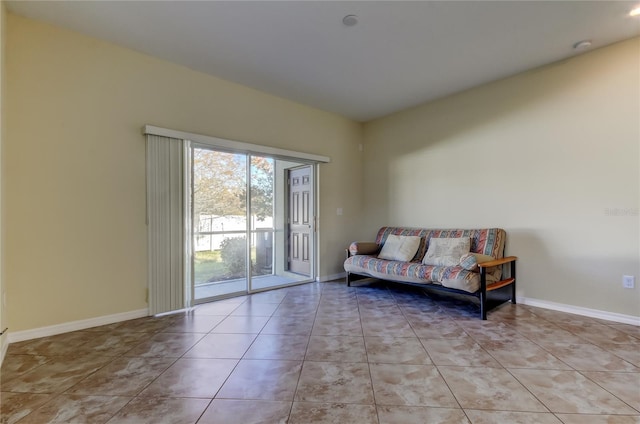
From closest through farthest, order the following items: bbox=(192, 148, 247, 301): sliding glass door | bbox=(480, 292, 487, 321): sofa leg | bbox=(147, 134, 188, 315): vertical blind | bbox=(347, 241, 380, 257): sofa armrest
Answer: bbox=(480, 292, 487, 321): sofa leg < bbox=(147, 134, 188, 315): vertical blind < bbox=(192, 148, 247, 301): sliding glass door < bbox=(347, 241, 380, 257): sofa armrest

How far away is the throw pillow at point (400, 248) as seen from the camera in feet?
12.5

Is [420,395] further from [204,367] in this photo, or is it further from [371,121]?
[371,121]

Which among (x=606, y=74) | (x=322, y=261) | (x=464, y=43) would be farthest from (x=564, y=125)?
(x=322, y=261)

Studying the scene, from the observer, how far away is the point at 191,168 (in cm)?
327

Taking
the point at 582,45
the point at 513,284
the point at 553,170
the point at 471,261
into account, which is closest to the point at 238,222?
the point at 471,261

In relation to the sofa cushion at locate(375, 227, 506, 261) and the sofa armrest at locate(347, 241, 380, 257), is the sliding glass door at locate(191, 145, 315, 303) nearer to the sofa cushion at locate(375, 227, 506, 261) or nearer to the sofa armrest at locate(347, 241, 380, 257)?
the sofa armrest at locate(347, 241, 380, 257)

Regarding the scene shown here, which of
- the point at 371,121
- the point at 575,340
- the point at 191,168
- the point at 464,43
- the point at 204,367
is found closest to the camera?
the point at 204,367

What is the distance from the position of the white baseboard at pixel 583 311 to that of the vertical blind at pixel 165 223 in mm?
3904

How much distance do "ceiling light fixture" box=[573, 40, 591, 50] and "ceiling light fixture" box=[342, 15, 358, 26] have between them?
2.20 meters

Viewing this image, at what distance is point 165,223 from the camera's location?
3.05 m

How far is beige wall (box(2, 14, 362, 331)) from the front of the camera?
2381 millimetres

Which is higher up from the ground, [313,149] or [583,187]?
[313,149]

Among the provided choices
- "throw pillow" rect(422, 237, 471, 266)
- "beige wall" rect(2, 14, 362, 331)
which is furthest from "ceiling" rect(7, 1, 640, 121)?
"throw pillow" rect(422, 237, 471, 266)

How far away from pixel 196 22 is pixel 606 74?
3.91 m
